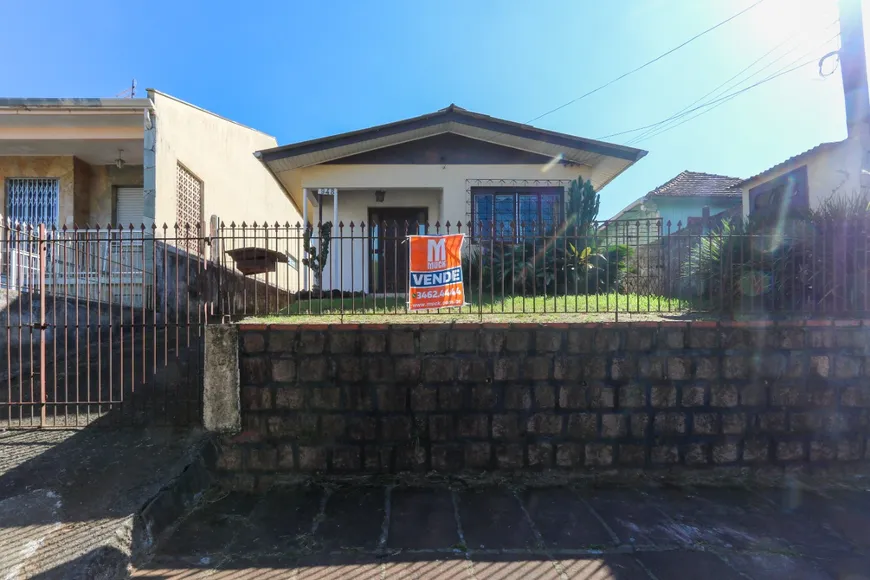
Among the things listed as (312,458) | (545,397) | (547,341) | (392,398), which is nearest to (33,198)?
(312,458)

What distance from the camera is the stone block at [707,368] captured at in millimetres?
4035

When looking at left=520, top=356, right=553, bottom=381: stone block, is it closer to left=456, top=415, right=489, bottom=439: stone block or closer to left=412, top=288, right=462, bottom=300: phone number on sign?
left=456, top=415, right=489, bottom=439: stone block

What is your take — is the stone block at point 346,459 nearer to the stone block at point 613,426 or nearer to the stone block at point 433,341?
the stone block at point 433,341

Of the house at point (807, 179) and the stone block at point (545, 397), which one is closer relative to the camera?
the stone block at point (545, 397)

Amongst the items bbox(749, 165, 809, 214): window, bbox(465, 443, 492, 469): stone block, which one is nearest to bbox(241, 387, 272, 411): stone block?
bbox(465, 443, 492, 469): stone block

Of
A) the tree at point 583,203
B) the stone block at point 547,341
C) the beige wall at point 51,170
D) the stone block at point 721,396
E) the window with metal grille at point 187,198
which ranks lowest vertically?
the stone block at point 721,396

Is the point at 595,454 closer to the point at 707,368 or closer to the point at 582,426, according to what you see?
the point at 582,426

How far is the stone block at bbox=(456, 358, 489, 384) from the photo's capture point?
397 centimetres

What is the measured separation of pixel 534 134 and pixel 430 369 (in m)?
6.48

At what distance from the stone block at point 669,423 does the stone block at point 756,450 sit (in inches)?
23.0

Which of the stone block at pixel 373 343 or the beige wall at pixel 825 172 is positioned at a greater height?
the beige wall at pixel 825 172

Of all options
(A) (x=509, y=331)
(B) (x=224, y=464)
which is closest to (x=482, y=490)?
(A) (x=509, y=331)

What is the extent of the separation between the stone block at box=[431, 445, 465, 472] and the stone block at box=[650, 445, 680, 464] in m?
1.70

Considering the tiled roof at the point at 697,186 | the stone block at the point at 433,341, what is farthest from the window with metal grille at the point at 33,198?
the tiled roof at the point at 697,186
